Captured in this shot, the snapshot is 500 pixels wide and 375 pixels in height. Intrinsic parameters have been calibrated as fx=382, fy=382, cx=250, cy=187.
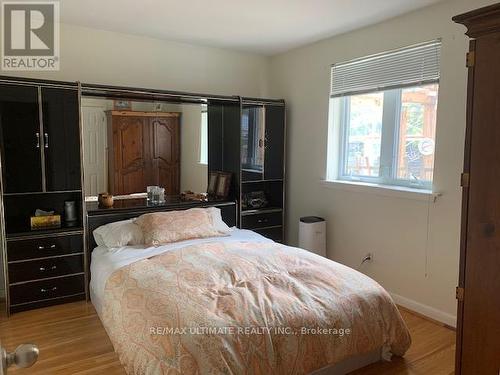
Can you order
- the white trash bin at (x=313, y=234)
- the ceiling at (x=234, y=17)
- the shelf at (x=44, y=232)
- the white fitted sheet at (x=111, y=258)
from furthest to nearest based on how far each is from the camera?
the white trash bin at (x=313, y=234) < the shelf at (x=44, y=232) < the ceiling at (x=234, y=17) < the white fitted sheet at (x=111, y=258)

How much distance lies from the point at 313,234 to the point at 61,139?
2.43 m

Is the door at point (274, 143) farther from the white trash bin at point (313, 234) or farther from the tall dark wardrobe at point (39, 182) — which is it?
the tall dark wardrobe at point (39, 182)

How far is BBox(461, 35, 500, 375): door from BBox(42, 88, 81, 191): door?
286cm

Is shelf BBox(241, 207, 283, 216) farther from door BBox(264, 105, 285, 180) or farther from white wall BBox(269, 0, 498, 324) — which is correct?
door BBox(264, 105, 285, 180)

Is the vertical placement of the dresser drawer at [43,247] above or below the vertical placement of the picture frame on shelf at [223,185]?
below

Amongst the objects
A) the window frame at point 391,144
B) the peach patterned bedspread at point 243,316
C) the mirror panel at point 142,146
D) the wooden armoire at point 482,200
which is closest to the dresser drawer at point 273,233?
the mirror panel at point 142,146

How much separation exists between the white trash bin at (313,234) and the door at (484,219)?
196 centimetres

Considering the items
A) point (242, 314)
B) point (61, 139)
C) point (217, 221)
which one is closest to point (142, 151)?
point (61, 139)

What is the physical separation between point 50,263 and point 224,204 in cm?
166

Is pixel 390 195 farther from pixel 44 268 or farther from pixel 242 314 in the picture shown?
pixel 44 268

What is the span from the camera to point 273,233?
4.28 m

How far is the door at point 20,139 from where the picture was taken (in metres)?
2.92

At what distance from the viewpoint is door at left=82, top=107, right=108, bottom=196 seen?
135 inches

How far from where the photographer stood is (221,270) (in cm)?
246
